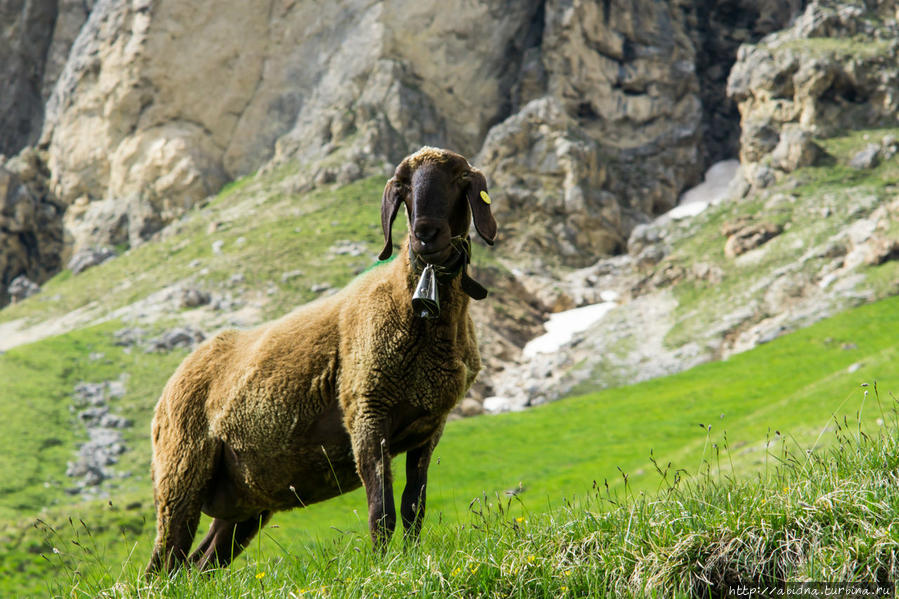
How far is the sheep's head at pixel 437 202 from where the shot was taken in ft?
24.5

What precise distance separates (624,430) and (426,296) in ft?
218

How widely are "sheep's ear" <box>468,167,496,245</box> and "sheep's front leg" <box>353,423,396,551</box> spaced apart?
212 centimetres

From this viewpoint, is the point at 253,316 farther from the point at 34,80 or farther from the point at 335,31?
the point at 34,80

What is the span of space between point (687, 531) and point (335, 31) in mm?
157991

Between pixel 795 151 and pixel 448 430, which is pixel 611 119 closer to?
pixel 795 151

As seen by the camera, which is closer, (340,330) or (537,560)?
(537,560)

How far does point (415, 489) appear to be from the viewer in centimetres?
810

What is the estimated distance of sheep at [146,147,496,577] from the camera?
7754mm

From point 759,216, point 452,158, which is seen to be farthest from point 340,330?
point 759,216

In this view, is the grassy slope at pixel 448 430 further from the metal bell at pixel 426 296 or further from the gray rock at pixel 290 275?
the metal bell at pixel 426 296

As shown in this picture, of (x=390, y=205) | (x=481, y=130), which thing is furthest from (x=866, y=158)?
(x=390, y=205)

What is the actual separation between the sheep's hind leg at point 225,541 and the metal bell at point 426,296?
11.4ft

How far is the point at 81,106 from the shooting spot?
155875 mm

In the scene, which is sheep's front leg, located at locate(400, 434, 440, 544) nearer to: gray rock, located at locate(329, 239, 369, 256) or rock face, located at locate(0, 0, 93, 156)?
gray rock, located at locate(329, 239, 369, 256)
